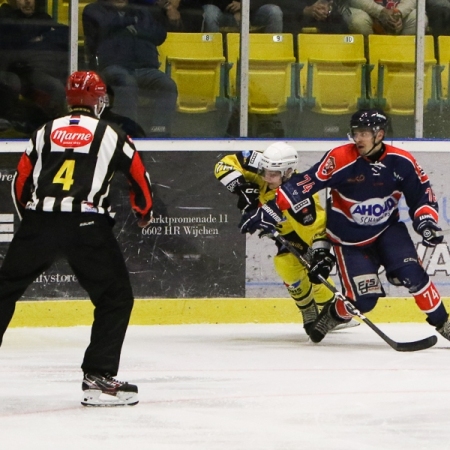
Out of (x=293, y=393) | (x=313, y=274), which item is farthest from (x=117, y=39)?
(x=293, y=393)

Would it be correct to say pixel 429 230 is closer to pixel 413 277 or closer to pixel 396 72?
pixel 413 277

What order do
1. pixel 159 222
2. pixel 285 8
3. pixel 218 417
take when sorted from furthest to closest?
pixel 285 8 < pixel 159 222 < pixel 218 417

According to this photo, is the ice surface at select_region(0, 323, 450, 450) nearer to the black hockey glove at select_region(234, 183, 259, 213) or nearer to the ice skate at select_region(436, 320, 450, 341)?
the ice skate at select_region(436, 320, 450, 341)

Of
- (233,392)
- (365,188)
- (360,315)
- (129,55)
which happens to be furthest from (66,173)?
(129,55)

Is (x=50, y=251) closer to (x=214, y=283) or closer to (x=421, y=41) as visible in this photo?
(x=214, y=283)

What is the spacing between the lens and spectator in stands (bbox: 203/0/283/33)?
7367mm

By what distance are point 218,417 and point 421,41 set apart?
4063 mm

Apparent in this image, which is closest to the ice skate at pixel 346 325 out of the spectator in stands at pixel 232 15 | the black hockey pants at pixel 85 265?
the spectator in stands at pixel 232 15

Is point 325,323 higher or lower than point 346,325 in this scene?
higher

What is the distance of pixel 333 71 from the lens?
7.67m

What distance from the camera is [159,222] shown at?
7004mm

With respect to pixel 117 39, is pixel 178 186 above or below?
below

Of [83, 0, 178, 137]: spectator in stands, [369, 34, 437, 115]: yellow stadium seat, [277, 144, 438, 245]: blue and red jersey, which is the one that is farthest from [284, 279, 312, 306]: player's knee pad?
[369, 34, 437, 115]: yellow stadium seat

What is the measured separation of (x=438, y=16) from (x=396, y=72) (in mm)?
430
